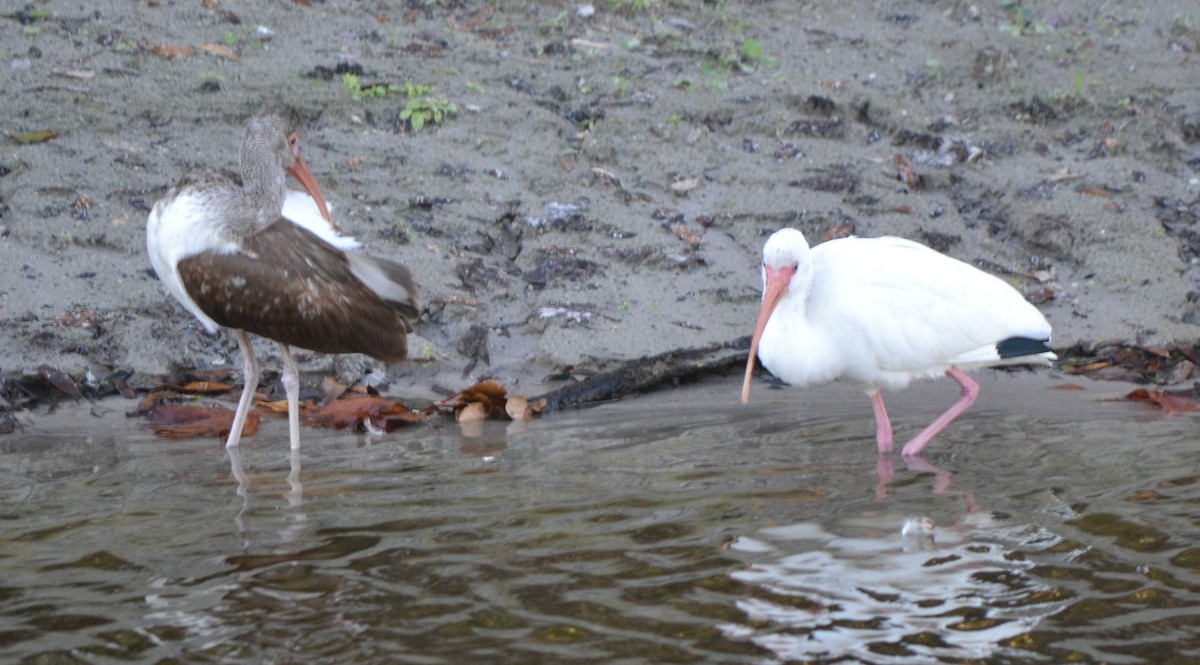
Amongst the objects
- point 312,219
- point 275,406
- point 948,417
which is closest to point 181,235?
point 312,219

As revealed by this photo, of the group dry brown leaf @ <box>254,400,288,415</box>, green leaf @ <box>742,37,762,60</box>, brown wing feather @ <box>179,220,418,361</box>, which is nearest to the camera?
brown wing feather @ <box>179,220,418,361</box>

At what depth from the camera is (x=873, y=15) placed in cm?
1023

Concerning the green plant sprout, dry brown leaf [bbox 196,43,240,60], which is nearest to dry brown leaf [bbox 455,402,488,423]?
the green plant sprout

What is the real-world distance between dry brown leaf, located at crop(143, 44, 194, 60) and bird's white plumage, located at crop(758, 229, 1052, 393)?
471 centimetres

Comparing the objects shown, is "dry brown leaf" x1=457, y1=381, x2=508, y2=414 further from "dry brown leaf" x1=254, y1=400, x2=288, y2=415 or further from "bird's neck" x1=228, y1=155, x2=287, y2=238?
"bird's neck" x1=228, y1=155, x2=287, y2=238

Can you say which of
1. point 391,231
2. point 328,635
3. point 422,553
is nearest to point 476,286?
point 391,231

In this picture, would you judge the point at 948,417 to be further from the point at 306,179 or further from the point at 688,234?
the point at 306,179

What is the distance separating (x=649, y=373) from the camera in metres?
6.73

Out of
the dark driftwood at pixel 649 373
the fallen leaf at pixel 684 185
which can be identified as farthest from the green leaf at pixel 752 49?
the dark driftwood at pixel 649 373

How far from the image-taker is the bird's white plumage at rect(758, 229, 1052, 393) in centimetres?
553

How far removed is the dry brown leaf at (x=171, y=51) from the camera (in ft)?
28.3

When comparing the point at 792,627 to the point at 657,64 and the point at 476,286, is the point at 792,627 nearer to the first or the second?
the point at 476,286

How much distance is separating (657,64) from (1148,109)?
327cm

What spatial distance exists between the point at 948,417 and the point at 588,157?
3193 mm
